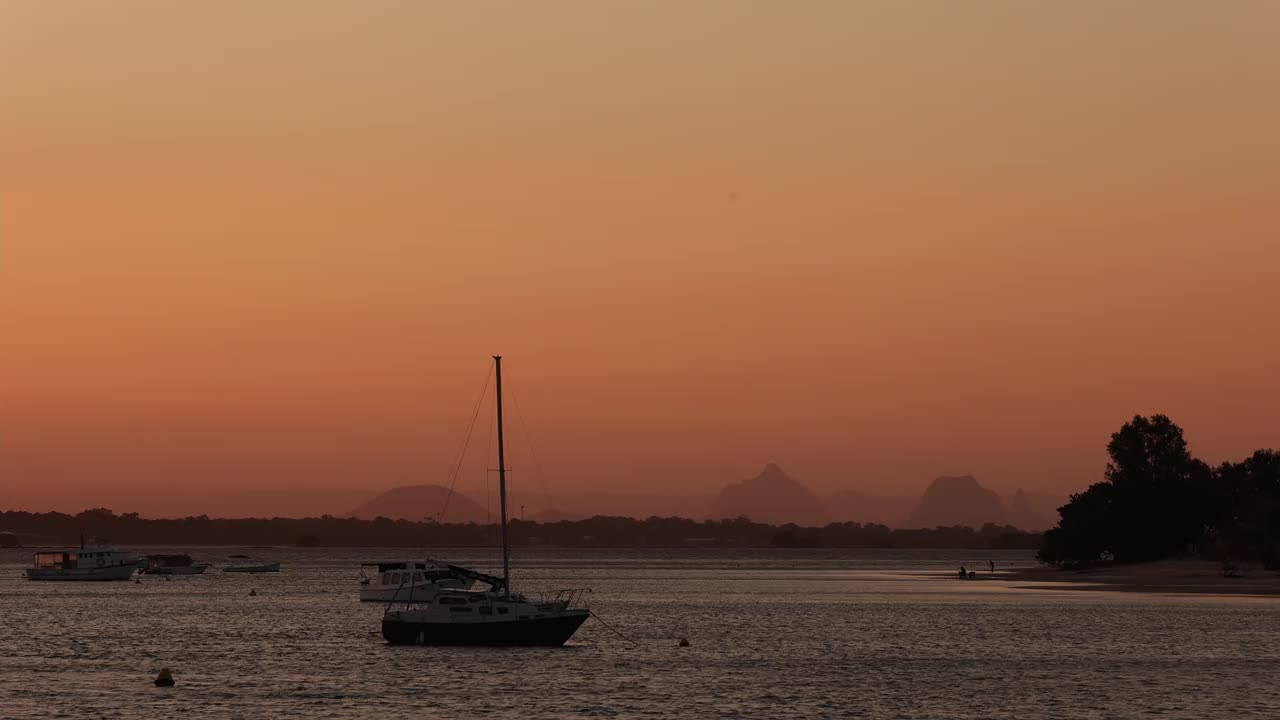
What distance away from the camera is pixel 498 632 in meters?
97.2

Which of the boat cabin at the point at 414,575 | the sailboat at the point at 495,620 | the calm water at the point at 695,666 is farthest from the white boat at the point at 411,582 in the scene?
the sailboat at the point at 495,620

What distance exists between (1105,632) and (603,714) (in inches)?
2312

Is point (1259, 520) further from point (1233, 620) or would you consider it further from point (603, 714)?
point (603, 714)

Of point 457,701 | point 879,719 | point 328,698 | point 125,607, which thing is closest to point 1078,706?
point 879,719

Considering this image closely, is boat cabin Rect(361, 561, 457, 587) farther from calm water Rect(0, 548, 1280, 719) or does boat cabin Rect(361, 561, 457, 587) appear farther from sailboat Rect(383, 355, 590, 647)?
sailboat Rect(383, 355, 590, 647)

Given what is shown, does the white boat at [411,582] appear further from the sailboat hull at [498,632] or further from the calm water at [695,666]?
the sailboat hull at [498,632]

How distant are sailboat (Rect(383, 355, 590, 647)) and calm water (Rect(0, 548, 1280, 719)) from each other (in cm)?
138

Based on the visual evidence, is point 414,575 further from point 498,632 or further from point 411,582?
point 498,632

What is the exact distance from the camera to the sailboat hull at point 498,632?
318 ft

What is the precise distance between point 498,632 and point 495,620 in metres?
0.79

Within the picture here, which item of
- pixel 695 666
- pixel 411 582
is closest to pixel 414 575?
pixel 411 582

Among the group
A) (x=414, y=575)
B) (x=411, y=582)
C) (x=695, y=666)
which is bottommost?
(x=695, y=666)

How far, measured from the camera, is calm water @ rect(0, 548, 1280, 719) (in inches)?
2835

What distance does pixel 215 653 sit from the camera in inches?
3971
